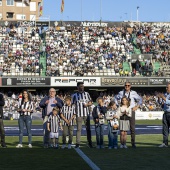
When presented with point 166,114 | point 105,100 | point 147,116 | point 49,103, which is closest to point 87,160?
point 49,103

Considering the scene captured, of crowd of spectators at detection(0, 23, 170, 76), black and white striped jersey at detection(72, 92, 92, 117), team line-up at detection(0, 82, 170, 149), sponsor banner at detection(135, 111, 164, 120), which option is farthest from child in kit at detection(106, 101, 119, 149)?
crowd of spectators at detection(0, 23, 170, 76)

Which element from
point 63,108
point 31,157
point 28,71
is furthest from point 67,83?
point 31,157

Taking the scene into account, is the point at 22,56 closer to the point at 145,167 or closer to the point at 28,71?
the point at 28,71

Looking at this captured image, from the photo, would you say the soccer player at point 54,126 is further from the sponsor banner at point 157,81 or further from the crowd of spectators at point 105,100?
the sponsor banner at point 157,81

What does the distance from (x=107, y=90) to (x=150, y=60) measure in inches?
181

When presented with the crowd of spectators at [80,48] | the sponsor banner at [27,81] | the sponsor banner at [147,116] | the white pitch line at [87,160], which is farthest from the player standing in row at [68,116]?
the crowd of spectators at [80,48]

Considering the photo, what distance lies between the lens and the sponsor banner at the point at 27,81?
48.0 metres

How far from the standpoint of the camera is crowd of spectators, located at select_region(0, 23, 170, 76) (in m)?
49.6

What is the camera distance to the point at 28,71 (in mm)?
49094

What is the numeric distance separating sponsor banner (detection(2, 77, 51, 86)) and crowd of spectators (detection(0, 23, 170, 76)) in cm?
78

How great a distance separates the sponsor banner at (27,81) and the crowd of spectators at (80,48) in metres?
0.78

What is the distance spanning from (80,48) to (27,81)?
21.9 ft

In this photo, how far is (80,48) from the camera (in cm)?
5253

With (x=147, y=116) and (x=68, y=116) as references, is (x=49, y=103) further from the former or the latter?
(x=147, y=116)
